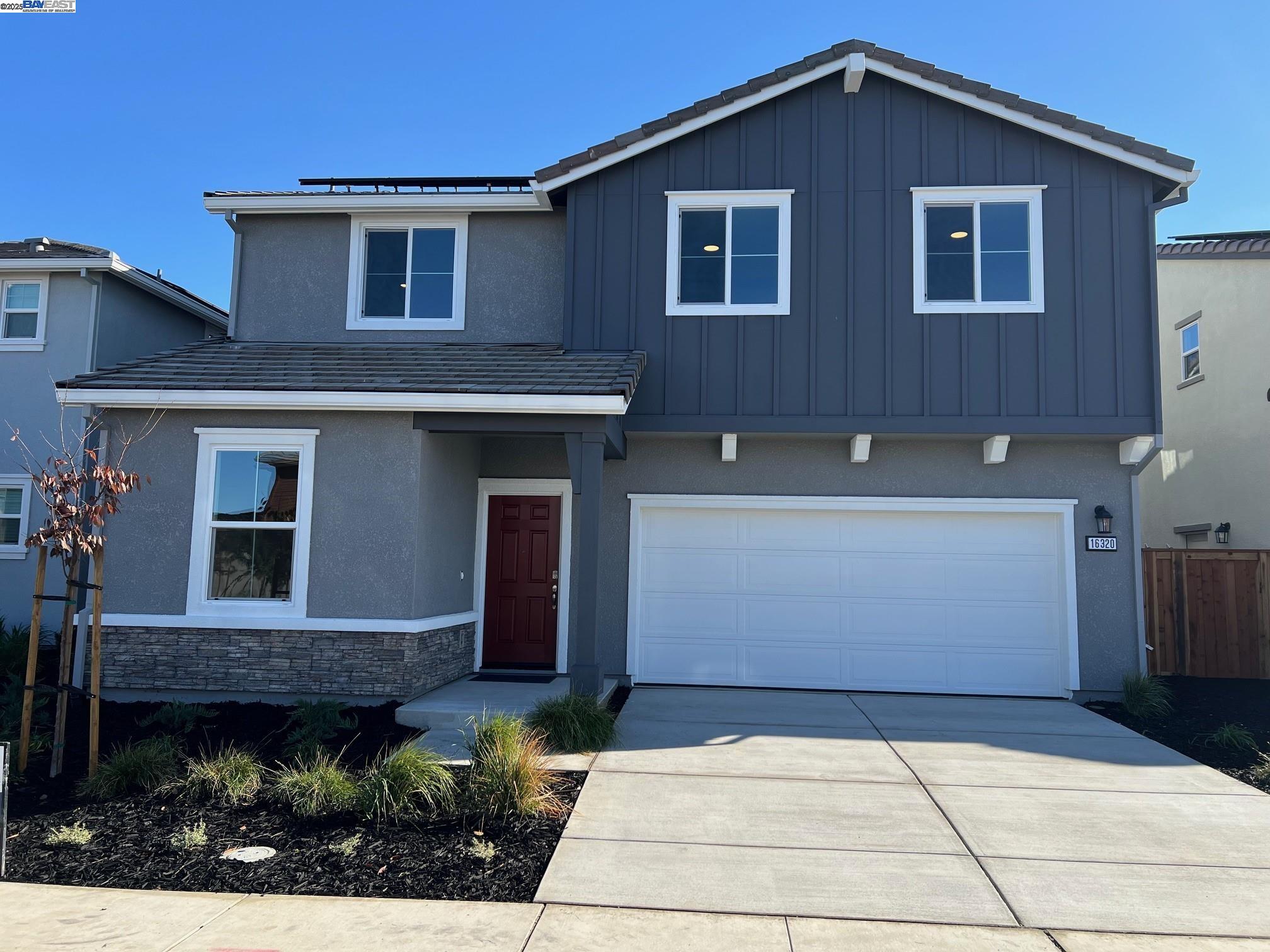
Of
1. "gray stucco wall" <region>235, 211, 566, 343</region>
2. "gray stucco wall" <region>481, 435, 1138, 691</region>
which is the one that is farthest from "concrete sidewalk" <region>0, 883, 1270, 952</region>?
"gray stucco wall" <region>235, 211, 566, 343</region>

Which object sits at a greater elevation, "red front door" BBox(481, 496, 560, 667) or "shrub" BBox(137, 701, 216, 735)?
"red front door" BBox(481, 496, 560, 667)

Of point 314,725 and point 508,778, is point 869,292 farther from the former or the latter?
point 314,725

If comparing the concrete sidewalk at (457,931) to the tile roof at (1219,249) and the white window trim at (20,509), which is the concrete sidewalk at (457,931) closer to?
the white window trim at (20,509)

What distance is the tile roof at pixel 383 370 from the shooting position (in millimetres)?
8750

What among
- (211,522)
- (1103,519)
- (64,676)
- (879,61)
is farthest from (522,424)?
(1103,519)

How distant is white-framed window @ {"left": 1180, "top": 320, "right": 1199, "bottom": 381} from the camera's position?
15547mm

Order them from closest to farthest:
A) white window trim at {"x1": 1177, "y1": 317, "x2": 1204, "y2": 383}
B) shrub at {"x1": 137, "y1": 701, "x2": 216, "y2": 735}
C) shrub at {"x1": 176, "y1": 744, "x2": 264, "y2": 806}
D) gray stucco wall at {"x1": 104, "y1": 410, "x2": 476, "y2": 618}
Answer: shrub at {"x1": 176, "y1": 744, "x2": 264, "y2": 806} < shrub at {"x1": 137, "y1": 701, "x2": 216, "y2": 735} < gray stucco wall at {"x1": 104, "y1": 410, "x2": 476, "y2": 618} < white window trim at {"x1": 1177, "y1": 317, "x2": 1204, "y2": 383}

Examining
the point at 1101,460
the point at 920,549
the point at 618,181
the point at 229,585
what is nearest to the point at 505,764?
the point at 229,585

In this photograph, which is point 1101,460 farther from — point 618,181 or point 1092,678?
point 618,181

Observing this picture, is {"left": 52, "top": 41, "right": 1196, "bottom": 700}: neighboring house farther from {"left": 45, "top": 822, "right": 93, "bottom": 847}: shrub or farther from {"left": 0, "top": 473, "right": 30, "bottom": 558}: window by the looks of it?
{"left": 0, "top": 473, "right": 30, "bottom": 558}: window

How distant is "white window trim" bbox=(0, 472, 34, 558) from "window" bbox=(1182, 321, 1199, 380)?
59.6ft

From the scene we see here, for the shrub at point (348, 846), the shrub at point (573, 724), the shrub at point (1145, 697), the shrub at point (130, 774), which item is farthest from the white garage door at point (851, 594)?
the shrub at point (348, 846)

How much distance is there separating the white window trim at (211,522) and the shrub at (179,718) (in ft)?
3.60

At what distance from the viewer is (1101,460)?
1029cm
